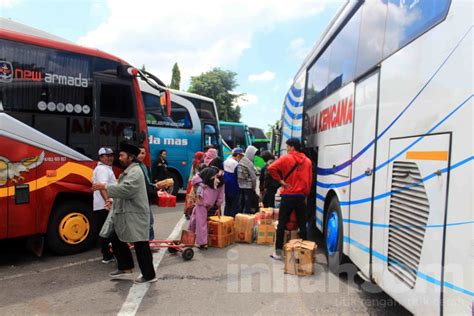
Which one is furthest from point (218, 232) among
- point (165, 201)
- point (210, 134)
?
point (210, 134)

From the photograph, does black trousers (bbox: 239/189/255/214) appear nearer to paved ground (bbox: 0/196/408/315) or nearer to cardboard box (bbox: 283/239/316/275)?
paved ground (bbox: 0/196/408/315)

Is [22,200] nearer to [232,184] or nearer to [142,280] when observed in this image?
[142,280]

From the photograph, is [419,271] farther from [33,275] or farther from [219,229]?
[33,275]

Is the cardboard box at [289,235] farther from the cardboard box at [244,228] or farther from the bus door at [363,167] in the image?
the bus door at [363,167]

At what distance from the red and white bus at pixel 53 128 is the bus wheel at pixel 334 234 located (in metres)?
3.48

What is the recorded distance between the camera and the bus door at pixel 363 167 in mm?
3771

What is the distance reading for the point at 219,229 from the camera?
6.26 m

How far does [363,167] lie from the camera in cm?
397

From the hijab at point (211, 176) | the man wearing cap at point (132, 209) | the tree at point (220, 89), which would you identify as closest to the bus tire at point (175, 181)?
the hijab at point (211, 176)

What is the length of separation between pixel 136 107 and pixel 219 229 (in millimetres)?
2495

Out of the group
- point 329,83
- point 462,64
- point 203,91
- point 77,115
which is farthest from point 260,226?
point 203,91

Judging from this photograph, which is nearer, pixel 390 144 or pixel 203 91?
pixel 390 144

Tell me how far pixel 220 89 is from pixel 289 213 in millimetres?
32961

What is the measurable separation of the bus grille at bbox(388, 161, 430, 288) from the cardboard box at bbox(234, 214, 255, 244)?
3.52m
